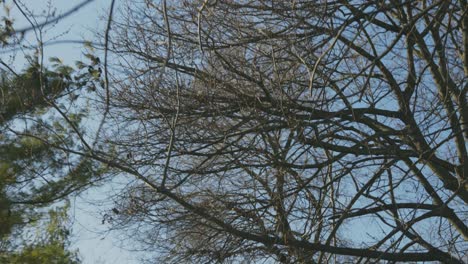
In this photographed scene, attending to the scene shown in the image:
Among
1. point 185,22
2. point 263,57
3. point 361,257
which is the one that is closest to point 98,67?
point 185,22

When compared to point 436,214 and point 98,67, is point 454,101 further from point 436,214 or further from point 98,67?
point 98,67

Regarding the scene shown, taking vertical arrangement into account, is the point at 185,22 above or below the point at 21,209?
above

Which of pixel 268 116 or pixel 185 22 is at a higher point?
pixel 185 22

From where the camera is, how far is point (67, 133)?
6.59 meters

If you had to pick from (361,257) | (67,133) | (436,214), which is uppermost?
(67,133)

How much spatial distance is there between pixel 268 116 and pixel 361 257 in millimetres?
1918

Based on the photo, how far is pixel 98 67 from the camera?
6.38 m

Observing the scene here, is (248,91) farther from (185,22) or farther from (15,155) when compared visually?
(15,155)

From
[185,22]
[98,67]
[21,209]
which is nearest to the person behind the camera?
[98,67]

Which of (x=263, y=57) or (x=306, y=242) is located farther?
(x=263, y=57)

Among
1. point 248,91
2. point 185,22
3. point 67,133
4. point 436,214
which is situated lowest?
point 436,214

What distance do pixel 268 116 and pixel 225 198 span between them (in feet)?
3.54

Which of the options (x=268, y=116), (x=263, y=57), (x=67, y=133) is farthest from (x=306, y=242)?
(x=67, y=133)

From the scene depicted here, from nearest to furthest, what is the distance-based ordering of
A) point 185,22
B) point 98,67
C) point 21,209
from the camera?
point 98,67, point 185,22, point 21,209
